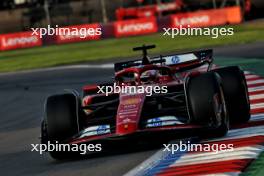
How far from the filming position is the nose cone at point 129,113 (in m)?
9.40

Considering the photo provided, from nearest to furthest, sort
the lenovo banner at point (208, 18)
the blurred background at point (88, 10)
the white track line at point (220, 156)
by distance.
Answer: the white track line at point (220, 156), the lenovo banner at point (208, 18), the blurred background at point (88, 10)

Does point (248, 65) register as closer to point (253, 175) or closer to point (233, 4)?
point (253, 175)

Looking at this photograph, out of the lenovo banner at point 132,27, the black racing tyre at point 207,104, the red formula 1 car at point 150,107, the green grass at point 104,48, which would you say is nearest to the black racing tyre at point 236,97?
the red formula 1 car at point 150,107

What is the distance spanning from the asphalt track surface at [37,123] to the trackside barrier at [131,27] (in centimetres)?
1250

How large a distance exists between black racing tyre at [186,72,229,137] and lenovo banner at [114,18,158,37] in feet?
109

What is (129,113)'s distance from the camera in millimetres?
9594

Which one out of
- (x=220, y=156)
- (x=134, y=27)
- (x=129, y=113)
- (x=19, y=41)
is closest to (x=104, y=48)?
(x=134, y=27)

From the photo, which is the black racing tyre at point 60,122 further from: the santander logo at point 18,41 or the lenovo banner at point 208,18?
the santander logo at point 18,41

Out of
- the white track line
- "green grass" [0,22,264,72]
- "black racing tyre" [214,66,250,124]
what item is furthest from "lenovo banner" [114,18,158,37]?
the white track line

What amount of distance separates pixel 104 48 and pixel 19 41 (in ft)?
26.9

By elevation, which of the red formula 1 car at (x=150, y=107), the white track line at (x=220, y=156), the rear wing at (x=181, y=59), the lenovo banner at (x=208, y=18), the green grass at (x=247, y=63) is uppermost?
the rear wing at (x=181, y=59)

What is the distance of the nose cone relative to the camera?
9398mm

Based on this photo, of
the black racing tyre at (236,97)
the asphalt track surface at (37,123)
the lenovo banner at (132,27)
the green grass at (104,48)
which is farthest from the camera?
the lenovo banner at (132,27)

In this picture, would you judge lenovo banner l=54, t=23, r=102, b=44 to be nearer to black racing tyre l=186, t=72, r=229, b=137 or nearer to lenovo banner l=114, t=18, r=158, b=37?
lenovo banner l=114, t=18, r=158, b=37
